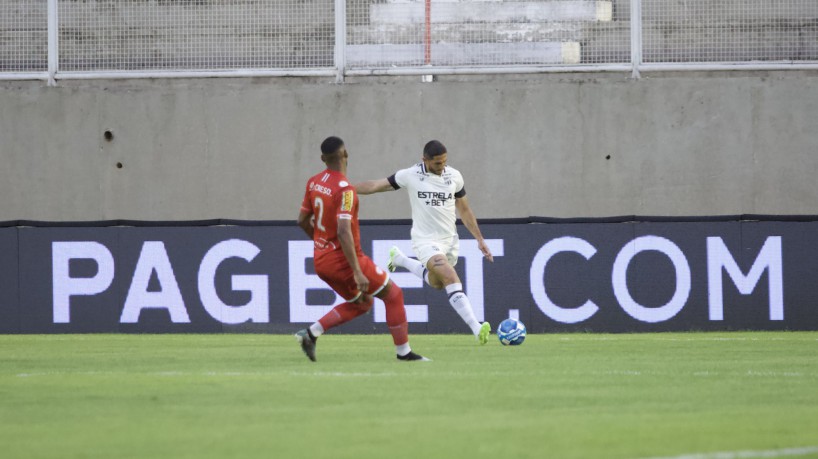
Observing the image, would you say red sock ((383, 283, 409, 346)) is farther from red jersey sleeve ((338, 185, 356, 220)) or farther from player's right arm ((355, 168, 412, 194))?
player's right arm ((355, 168, 412, 194))

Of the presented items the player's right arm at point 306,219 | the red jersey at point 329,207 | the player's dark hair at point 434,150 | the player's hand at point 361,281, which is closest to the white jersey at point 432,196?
the player's dark hair at point 434,150

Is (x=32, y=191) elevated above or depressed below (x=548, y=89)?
below

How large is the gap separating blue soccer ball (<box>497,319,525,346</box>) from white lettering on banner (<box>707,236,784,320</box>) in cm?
481

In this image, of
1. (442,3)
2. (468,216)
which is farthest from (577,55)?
(468,216)

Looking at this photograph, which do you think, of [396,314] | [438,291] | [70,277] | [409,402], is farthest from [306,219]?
[70,277]

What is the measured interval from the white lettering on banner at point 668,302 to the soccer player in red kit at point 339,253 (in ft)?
22.9

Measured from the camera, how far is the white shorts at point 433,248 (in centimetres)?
1495

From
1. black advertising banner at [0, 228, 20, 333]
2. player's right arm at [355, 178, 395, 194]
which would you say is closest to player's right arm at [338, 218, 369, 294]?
player's right arm at [355, 178, 395, 194]

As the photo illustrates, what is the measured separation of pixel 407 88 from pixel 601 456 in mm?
15637

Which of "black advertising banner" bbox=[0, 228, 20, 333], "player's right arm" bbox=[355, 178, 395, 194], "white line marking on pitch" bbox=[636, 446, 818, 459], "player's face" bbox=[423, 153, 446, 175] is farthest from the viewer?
"black advertising banner" bbox=[0, 228, 20, 333]

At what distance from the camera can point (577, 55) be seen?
2111 centimetres

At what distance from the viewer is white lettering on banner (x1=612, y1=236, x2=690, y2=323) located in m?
18.6

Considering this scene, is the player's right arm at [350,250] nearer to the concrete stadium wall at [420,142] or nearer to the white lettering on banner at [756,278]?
the white lettering on banner at [756,278]

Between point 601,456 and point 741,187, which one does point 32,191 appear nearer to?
point 741,187
